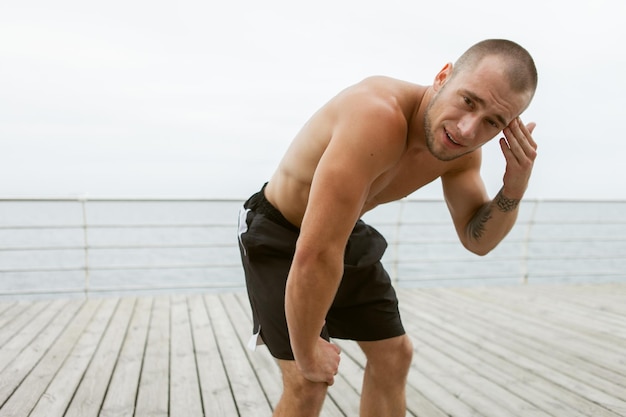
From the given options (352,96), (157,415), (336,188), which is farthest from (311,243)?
(157,415)

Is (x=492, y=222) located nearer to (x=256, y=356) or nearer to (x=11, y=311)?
(x=256, y=356)

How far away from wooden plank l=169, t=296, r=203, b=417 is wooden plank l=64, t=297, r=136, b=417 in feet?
1.06

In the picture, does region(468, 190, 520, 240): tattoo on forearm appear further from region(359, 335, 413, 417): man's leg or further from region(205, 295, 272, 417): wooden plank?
region(205, 295, 272, 417): wooden plank

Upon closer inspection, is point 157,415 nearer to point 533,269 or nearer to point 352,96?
point 352,96

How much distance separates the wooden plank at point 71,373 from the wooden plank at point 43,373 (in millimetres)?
29

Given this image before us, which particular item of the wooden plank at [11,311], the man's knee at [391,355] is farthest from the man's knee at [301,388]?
the wooden plank at [11,311]

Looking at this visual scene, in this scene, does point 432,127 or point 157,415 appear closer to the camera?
point 432,127

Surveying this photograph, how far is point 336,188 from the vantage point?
39.9 inches

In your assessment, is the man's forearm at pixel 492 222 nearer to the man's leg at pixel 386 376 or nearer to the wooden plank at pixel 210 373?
the man's leg at pixel 386 376

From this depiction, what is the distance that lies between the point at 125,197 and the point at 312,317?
3.78 m

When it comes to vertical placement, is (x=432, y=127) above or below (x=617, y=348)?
above

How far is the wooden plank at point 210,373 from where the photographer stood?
234 centimetres

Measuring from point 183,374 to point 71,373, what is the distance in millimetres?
584

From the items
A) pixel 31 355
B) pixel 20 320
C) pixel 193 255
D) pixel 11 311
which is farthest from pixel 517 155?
pixel 193 255
